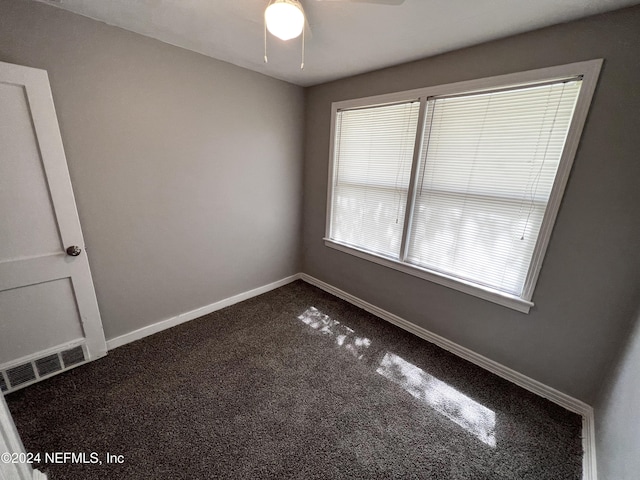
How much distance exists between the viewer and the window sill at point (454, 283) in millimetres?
1818

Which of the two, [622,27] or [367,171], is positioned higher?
[622,27]

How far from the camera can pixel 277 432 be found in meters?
1.48

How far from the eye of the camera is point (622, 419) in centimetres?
121

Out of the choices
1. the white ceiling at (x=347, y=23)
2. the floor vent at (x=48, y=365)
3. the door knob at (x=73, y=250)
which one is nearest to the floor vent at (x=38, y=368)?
the floor vent at (x=48, y=365)

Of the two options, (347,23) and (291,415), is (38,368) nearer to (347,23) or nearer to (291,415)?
(291,415)

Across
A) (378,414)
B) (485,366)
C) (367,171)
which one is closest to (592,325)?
(485,366)

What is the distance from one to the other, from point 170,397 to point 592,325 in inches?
106

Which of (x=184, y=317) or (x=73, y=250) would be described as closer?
(x=73, y=250)

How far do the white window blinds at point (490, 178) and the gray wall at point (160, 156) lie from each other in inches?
62.9

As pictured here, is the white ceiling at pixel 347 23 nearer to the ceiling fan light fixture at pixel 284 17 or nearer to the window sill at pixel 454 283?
the ceiling fan light fixture at pixel 284 17

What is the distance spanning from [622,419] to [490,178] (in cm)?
146

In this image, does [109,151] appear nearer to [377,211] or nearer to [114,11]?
[114,11]

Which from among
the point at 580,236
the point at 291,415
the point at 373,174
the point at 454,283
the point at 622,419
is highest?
the point at 373,174

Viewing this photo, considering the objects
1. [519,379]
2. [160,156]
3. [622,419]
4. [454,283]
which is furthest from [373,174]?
[622,419]
